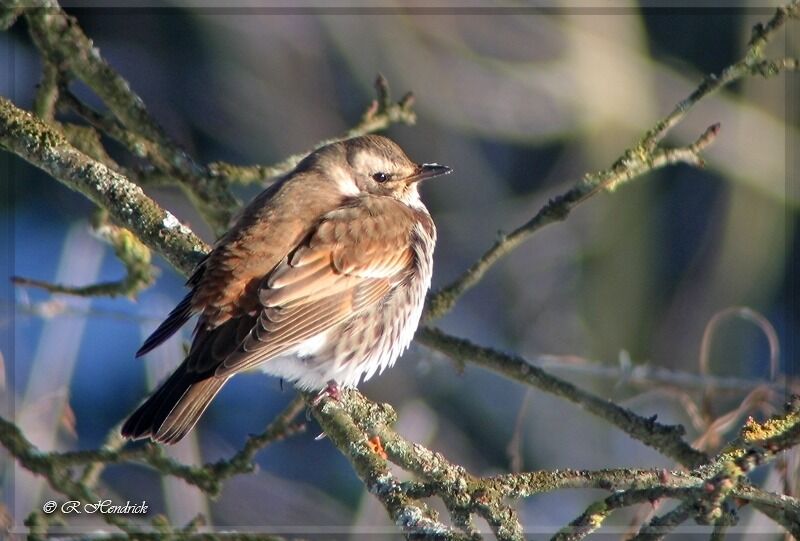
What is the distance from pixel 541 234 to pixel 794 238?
7.73 feet

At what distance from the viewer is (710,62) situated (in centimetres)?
976

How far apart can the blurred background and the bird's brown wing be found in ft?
13.6

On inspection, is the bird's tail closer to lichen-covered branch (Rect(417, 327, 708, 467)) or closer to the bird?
the bird

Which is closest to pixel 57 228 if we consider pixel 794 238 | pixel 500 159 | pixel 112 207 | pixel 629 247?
pixel 500 159

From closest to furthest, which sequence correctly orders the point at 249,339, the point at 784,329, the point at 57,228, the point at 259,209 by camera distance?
the point at 249,339 < the point at 259,209 < the point at 57,228 < the point at 784,329

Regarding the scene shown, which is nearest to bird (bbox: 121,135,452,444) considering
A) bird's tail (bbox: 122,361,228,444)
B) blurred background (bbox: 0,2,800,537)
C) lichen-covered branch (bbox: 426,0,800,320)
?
bird's tail (bbox: 122,361,228,444)

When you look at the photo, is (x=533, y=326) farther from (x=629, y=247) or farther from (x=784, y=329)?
(x=784, y=329)

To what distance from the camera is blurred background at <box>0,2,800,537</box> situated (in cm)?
876

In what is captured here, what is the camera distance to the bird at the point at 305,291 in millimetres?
3578

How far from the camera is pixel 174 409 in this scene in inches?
138

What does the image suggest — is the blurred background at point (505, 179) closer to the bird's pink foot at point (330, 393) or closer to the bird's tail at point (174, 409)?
the bird's pink foot at point (330, 393)

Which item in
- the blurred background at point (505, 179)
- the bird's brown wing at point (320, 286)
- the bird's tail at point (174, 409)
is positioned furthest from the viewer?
the blurred background at point (505, 179)

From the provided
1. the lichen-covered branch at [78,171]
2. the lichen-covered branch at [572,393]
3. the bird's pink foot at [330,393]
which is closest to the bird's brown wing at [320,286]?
the bird's pink foot at [330,393]

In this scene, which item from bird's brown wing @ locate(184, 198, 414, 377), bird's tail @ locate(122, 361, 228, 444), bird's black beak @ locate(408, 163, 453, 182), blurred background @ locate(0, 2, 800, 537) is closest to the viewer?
bird's tail @ locate(122, 361, 228, 444)
